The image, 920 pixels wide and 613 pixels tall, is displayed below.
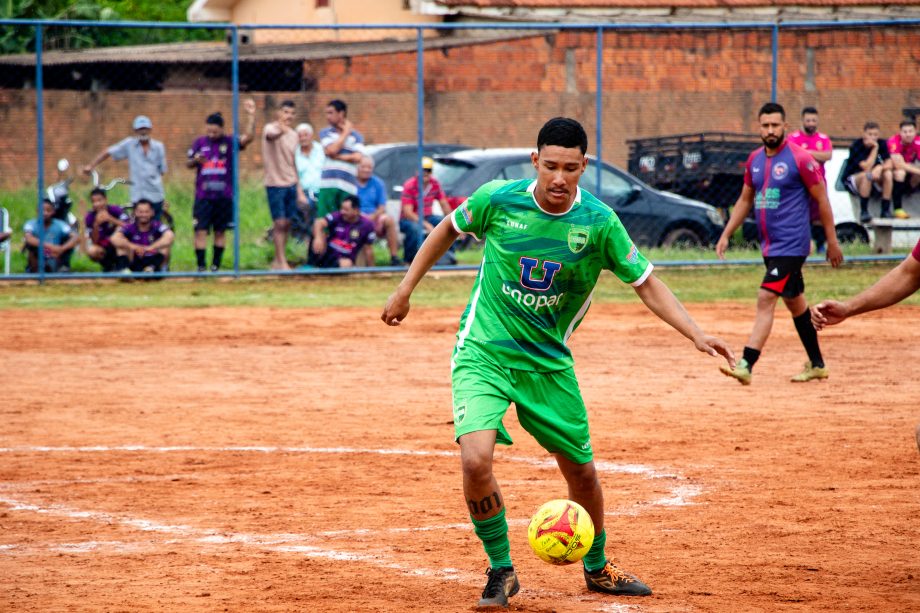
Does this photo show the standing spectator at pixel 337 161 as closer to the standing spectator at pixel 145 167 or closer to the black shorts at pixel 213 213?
the black shorts at pixel 213 213

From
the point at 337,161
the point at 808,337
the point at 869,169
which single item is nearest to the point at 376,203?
the point at 337,161

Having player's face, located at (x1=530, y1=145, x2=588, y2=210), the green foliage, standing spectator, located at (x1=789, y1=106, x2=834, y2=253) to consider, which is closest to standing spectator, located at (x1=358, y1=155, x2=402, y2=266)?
standing spectator, located at (x1=789, y1=106, x2=834, y2=253)

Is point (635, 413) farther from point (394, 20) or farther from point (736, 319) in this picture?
point (394, 20)

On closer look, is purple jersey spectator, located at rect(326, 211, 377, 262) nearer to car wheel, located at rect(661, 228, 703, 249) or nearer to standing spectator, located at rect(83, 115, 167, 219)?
standing spectator, located at rect(83, 115, 167, 219)

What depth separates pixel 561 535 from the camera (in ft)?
17.9

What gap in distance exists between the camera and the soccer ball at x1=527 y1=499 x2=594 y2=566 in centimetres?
546

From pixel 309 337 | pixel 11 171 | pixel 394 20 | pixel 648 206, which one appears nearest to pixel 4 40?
pixel 394 20

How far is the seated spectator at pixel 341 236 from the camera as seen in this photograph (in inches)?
720

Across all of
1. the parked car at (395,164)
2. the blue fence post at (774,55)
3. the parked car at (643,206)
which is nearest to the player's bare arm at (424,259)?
the parked car at (395,164)

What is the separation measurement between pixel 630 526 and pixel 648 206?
13489mm

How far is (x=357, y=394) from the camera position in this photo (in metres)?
11.0

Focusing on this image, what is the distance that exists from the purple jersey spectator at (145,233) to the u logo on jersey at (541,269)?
42.6ft

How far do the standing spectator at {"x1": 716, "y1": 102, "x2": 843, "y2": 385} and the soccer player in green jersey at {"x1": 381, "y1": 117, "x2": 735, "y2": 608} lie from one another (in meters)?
5.27

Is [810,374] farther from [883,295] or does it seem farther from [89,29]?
[89,29]
